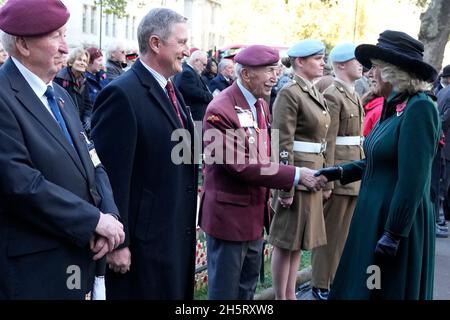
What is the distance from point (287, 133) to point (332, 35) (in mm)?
29036

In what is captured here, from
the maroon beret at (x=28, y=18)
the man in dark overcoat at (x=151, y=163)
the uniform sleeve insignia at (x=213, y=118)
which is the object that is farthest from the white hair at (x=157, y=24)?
the maroon beret at (x=28, y=18)

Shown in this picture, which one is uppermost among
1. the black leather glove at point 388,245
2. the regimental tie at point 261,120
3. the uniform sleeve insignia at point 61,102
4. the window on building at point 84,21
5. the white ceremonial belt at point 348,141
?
the window on building at point 84,21

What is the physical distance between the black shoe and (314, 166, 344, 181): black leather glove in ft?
4.95

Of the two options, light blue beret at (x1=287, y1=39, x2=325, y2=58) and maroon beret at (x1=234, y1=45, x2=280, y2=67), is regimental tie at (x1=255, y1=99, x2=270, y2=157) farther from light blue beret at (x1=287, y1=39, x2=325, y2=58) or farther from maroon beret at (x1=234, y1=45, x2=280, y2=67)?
light blue beret at (x1=287, y1=39, x2=325, y2=58)

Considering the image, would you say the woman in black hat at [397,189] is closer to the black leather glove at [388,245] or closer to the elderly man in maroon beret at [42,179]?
the black leather glove at [388,245]

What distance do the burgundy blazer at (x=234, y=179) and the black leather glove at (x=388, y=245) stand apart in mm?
941

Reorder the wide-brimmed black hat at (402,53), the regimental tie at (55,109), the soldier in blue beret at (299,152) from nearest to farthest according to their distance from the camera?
the regimental tie at (55,109)
the wide-brimmed black hat at (402,53)
the soldier in blue beret at (299,152)

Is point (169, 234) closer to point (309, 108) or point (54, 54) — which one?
point (54, 54)

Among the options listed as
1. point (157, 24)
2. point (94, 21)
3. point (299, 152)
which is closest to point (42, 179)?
point (157, 24)

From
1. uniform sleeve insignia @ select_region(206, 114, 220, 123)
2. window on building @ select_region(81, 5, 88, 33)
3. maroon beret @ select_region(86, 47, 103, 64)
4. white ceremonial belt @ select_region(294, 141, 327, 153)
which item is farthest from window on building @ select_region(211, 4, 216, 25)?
uniform sleeve insignia @ select_region(206, 114, 220, 123)

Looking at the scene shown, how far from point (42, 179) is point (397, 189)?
1903 mm

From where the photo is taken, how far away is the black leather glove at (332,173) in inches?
168

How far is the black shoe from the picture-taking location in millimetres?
5385
